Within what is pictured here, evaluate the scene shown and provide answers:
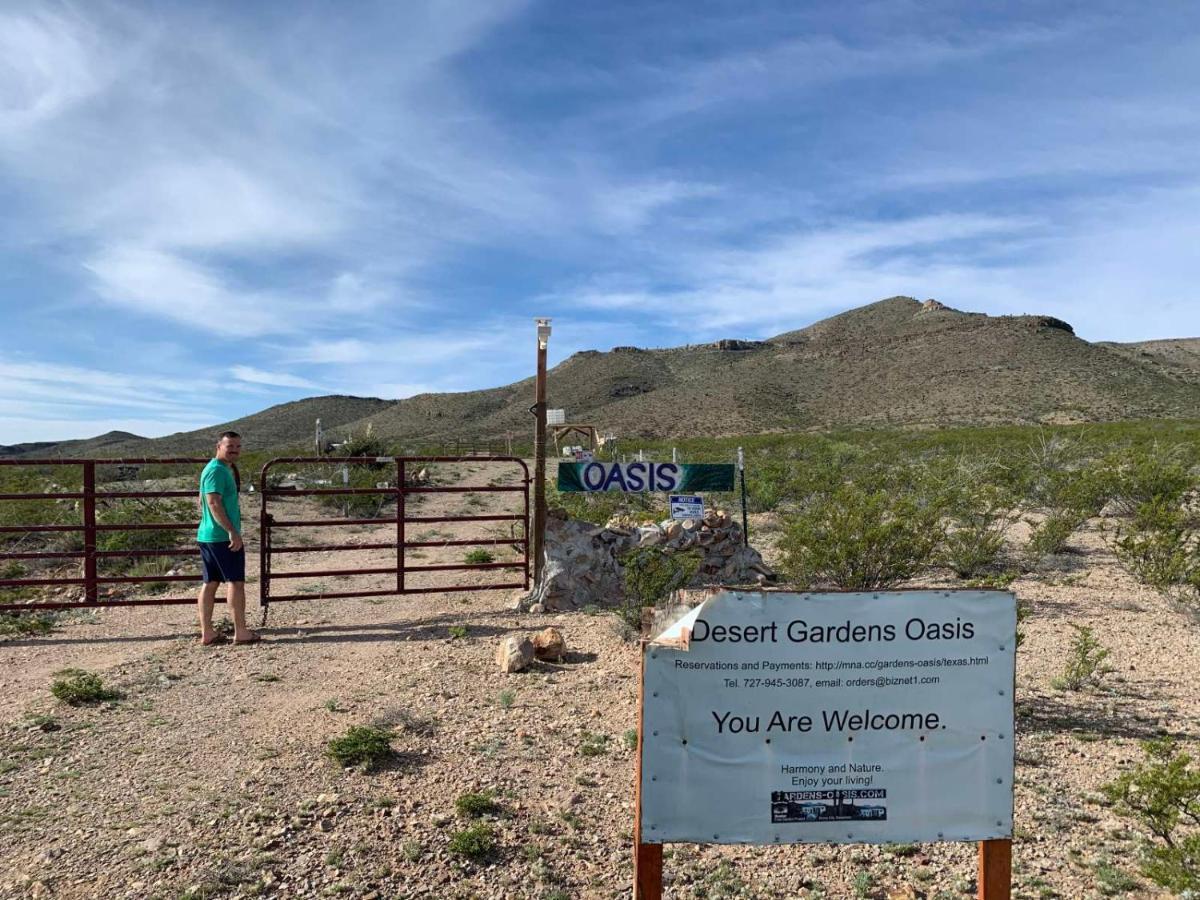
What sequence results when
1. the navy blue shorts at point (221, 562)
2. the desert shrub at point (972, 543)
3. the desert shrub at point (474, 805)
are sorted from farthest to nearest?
the desert shrub at point (972, 543), the navy blue shorts at point (221, 562), the desert shrub at point (474, 805)

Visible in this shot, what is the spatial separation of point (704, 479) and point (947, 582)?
345 cm

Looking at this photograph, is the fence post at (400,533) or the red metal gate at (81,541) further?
the fence post at (400,533)

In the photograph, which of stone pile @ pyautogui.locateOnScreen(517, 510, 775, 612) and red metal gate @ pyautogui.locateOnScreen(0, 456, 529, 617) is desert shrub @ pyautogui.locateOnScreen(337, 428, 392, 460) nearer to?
red metal gate @ pyautogui.locateOnScreen(0, 456, 529, 617)

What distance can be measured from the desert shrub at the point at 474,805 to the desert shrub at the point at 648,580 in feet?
10.6

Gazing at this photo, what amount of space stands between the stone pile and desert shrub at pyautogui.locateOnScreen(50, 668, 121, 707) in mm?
4078

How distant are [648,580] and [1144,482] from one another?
30.8ft

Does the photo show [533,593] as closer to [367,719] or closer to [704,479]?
[704,479]

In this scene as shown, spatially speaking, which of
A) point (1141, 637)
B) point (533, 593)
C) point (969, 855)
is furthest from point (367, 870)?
point (1141, 637)

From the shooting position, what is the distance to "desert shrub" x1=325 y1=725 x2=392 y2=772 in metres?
4.81

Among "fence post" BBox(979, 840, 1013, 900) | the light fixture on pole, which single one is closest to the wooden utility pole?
the light fixture on pole

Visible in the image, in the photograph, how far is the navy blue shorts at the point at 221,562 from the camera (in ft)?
24.5

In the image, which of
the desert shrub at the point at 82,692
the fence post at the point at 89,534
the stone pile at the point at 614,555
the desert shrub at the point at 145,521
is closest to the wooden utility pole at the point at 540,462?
the stone pile at the point at 614,555

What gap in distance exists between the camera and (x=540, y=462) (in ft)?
28.8

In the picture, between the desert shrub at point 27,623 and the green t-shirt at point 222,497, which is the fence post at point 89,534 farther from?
the green t-shirt at point 222,497
